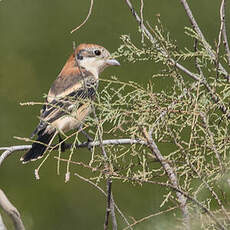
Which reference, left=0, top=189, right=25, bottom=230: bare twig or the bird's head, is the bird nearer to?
the bird's head

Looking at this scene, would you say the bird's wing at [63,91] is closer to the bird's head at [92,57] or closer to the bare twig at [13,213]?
the bird's head at [92,57]

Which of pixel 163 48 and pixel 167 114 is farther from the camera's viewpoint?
pixel 163 48

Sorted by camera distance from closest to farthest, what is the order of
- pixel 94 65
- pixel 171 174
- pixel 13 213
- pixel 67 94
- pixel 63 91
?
pixel 13 213, pixel 171 174, pixel 67 94, pixel 63 91, pixel 94 65

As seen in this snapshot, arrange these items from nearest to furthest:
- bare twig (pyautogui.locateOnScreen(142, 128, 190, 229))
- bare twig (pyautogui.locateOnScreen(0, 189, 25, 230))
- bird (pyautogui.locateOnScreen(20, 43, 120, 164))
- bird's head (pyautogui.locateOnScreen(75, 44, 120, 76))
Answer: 1. bare twig (pyautogui.locateOnScreen(0, 189, 25, 230))
2. bare twig (pyautogui.locateOnScreen(142, 128, 190, 229))
3. bird (pyautogui.locateOnScreen(20, 43, 120, 164))
4. bird's head (pyautogui.locateOnScreen(75, 44, 120, 76))

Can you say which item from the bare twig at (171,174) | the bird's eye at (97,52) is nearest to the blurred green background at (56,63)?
the bird's eye at (97,52)

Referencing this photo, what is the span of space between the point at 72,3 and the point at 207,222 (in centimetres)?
460

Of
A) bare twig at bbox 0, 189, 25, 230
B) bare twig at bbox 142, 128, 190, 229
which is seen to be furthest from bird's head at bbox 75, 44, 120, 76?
bare twig at bbox 0, 189, 25, 230

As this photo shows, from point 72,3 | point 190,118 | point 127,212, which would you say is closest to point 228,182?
point 190,118

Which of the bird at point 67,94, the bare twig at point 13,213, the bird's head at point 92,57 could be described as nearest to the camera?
the bare twig at point 13,213

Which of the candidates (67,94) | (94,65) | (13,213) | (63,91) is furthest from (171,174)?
(94,65)

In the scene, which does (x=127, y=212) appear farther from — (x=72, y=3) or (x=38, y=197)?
(x=72, y=3)

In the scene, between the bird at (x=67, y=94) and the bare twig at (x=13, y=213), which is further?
the bird at (x=67, y=94)

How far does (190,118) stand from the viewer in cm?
203

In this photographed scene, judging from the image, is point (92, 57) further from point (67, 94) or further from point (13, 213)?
point (13, 213)
